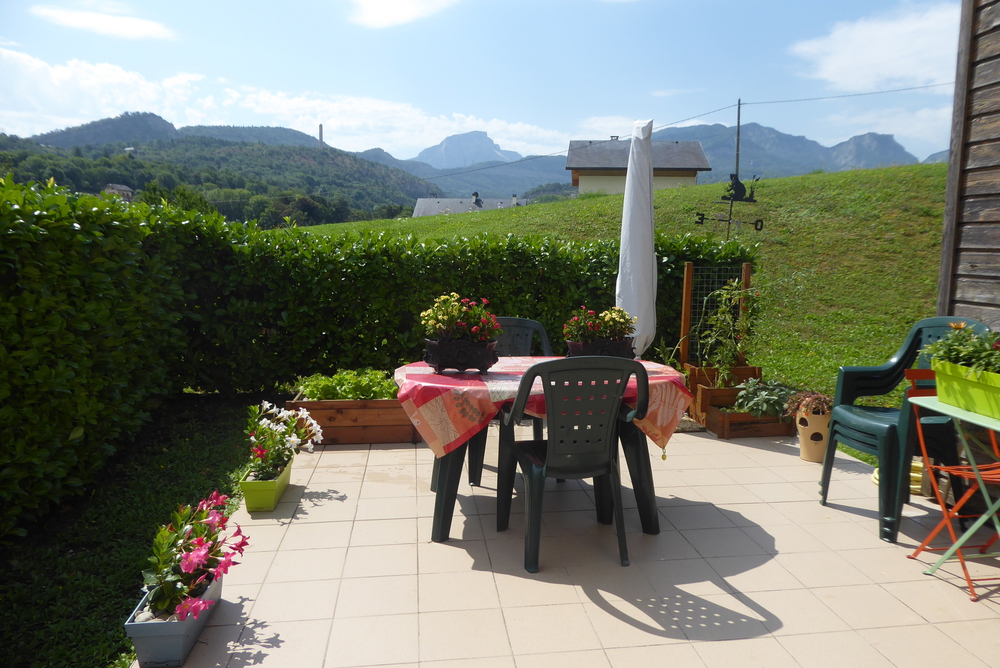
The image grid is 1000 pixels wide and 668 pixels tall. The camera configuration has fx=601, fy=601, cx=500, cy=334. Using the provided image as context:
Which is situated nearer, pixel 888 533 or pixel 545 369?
pixel 545 369

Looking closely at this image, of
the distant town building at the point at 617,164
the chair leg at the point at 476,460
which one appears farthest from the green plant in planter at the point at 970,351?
the distant town building at the point at 617,164

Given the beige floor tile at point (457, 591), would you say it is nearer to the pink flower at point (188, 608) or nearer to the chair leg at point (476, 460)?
the pink flower at point (188, 608)

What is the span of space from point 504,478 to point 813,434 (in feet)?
8.77

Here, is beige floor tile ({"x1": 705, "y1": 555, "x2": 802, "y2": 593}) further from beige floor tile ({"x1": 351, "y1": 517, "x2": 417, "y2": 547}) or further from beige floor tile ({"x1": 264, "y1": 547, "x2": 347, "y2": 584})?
beige floor tile ({"x1": 264, "y1": 547, "x2": 347, "y2": 584})

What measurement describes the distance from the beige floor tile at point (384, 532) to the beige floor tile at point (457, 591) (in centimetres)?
43

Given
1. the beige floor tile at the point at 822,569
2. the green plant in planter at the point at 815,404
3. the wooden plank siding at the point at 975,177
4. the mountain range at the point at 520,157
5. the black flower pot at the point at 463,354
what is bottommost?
the beige floor tile at the point at 822,569

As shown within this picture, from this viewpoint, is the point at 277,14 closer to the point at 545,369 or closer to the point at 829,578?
the point at 545,369

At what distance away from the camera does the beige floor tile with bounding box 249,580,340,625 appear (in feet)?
8.38

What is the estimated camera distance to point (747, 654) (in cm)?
230

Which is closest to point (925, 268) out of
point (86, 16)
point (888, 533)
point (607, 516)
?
point (888, 533)

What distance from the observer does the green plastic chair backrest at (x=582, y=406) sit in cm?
286

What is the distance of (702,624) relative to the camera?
2514 mm

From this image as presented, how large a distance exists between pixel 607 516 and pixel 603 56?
9.84m

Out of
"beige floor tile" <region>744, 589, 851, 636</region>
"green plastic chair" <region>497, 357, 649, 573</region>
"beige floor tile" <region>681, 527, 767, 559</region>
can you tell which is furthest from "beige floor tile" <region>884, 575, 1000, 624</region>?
"green plastic chair" <region>497, 357, 649, 573</region>
